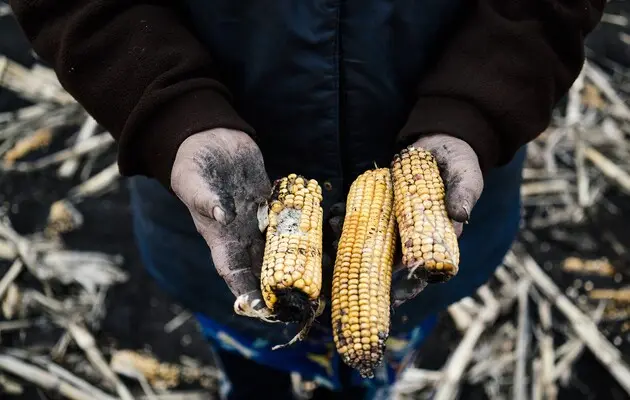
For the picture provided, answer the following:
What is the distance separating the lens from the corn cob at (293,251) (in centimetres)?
142

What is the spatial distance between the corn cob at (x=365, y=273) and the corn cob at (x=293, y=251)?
64 mm

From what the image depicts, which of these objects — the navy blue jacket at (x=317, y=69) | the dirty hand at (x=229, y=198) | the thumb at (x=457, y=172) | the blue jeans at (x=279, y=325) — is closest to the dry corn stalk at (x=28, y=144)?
the blue jeans at (x=279, y=325)

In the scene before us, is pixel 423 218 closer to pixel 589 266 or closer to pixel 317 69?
pixel 317 69

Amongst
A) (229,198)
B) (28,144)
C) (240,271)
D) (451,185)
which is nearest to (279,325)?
(240,271)

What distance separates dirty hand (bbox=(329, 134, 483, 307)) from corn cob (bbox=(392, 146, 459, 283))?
0.03 m

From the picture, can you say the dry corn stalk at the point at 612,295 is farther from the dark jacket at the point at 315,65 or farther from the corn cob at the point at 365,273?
the corn cob at the point at 365,273

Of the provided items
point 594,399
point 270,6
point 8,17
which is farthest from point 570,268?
point 8,17

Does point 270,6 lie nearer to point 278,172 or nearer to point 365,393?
point 278,172

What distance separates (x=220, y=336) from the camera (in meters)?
2.21

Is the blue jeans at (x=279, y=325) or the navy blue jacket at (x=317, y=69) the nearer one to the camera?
the navy blue jacket at (x=317, y=69)

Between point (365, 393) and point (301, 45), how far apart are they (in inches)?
49.6

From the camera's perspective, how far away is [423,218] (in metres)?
1.49

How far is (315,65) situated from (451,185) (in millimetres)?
407

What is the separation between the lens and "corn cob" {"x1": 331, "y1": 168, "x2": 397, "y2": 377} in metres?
1.44
